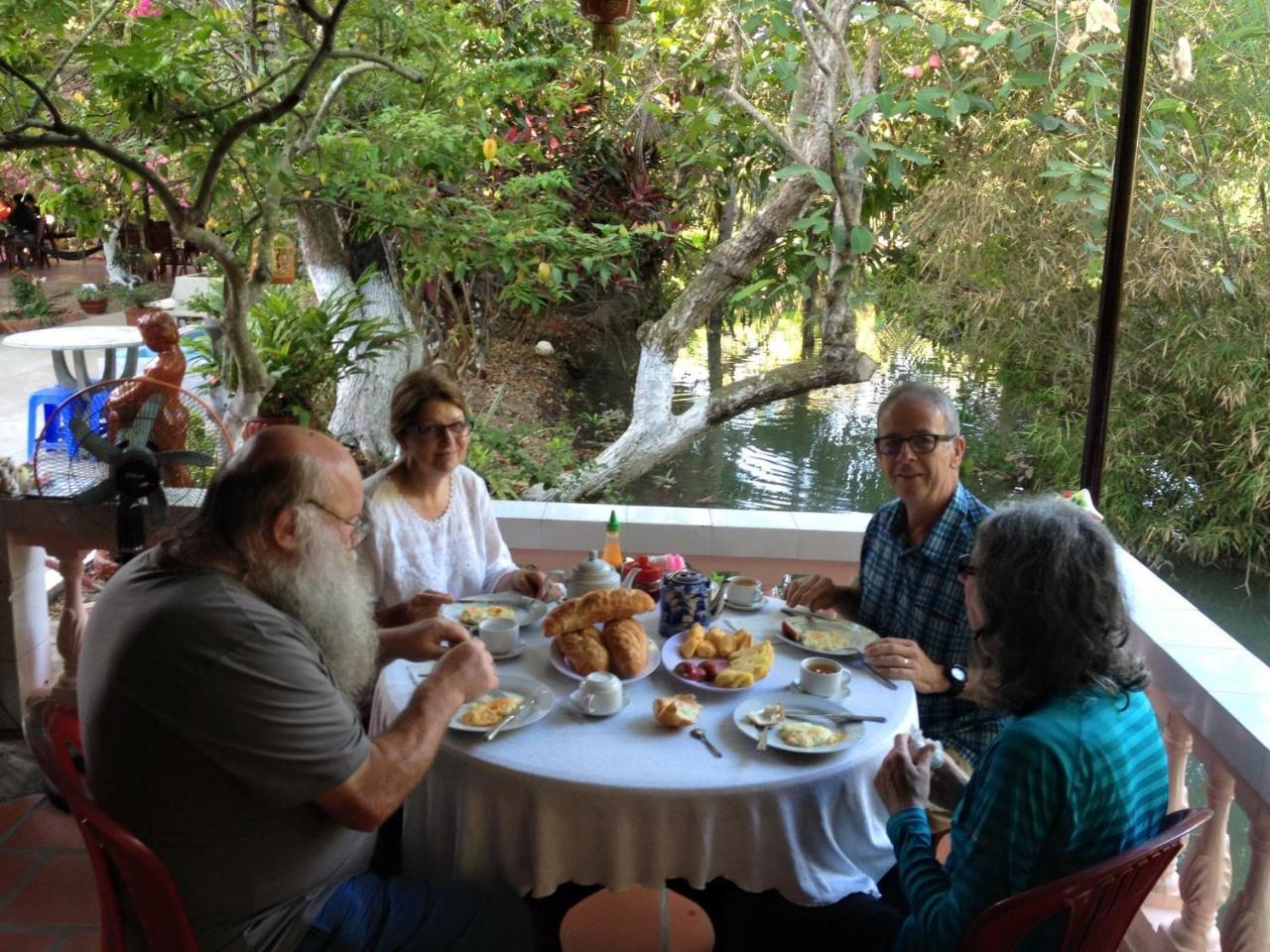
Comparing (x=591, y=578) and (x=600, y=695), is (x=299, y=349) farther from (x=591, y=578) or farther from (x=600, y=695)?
(x=600, y=695)

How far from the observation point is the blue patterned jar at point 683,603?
5.92ft

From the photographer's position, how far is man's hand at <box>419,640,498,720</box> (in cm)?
140

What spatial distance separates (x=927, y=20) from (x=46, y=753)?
13.5ft

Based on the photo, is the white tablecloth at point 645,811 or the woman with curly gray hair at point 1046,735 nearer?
the woman with curly gray hair at point 1046,735

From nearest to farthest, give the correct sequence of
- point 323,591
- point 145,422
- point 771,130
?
1. point 323,591
2. point 145,422
3. point 771,130

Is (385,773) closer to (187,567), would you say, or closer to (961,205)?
(187,567)

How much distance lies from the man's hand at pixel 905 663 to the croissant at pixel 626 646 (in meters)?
0.39

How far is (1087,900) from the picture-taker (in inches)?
42.6

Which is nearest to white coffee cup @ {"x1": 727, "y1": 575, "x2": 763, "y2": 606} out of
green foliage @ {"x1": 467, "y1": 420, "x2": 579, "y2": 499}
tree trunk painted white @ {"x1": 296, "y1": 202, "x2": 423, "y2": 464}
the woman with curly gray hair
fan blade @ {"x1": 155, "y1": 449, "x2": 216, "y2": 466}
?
the woman with curly gray hair

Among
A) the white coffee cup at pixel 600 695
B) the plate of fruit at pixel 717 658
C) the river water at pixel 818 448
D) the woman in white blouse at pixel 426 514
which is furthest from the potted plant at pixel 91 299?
the white coffee cup at pixel 600 695

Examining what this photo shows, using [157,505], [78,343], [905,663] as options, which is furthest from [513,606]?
[78,343]

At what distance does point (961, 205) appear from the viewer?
467 cm

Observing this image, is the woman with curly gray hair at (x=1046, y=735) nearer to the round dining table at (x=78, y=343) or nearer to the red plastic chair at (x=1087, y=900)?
the red plastic chair at (x=1087, y=900)

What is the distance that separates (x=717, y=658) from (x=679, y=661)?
0.24 ft
